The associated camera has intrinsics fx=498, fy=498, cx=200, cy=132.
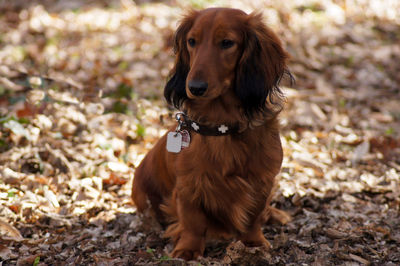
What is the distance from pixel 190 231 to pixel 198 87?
92cm

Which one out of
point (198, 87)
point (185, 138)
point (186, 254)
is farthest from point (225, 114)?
point (186, 254)

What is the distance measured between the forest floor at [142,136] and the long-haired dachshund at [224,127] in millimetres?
206

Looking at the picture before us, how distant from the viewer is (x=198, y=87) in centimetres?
239

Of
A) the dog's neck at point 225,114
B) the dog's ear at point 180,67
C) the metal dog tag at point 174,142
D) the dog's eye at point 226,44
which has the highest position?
the dog's eye at point 226,44

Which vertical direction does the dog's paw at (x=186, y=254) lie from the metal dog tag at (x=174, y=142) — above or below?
below

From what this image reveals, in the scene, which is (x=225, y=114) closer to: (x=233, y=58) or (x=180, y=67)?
(x=233, y=58)

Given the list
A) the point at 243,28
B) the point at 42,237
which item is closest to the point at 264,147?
the point at 243,28

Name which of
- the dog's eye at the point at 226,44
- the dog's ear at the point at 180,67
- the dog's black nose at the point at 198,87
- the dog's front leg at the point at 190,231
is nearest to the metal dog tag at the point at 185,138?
→ the dog's ear at the point at 180,67

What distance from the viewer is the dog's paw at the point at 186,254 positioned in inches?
111

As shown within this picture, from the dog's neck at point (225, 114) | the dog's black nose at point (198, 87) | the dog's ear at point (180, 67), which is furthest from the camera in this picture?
the dog's ear at point (180, 67)

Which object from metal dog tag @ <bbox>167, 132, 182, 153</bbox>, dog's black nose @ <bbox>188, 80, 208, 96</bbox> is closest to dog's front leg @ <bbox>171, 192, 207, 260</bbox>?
metal dog tag @ <bbox>167, 132, 182, 153</bbox>

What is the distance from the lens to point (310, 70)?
253 inches

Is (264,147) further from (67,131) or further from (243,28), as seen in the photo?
(67,131)

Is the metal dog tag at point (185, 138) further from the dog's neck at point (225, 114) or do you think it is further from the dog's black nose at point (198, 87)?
the dog's black nose at point (198, 87)
